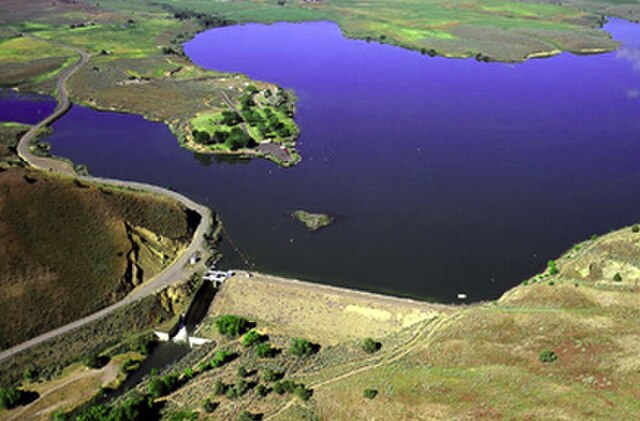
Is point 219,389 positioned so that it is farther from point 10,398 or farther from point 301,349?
point 10,398

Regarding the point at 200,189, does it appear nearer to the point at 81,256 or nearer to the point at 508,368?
the point at 81,256

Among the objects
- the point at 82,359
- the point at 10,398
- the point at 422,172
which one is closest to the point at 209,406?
the point at 82,359

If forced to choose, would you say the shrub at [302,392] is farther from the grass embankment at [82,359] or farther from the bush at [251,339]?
the grass embankment at [82,359]

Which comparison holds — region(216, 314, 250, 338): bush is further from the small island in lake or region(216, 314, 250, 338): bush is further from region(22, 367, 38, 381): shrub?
the small island in lake

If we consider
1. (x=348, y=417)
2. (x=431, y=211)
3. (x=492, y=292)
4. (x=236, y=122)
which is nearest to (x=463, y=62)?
(x=236, y=122)

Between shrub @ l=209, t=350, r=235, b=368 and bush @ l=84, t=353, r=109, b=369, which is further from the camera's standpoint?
bush @ l=84, t=353, r=109, b=369

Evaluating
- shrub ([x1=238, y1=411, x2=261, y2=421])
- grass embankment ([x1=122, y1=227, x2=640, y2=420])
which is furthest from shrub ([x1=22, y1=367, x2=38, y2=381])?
shrub ([x1=238, y1=411, x2=261, y2=421])
